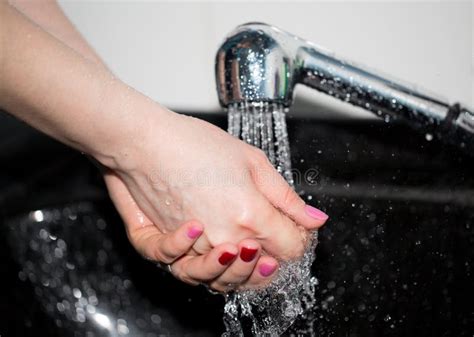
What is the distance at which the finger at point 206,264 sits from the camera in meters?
0.40

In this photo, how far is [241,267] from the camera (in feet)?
1.36

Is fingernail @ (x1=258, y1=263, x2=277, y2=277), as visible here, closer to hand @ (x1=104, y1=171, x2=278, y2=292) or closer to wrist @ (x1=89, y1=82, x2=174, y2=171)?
hand @ (x1=104, y1=171, x2=278, y2=292)

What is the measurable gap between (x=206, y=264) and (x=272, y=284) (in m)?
0.06

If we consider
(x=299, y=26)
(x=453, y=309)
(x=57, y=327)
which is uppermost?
(x=299, y=26)

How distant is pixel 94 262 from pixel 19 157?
12 cm

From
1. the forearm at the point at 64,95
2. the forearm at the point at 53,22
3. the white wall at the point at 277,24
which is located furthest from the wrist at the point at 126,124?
the white wall at the point at 277,24

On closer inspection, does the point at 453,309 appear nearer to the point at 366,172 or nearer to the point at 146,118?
the point at 366,172

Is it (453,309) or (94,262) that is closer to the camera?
(453,309)

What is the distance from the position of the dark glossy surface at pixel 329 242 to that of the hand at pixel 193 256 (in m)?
0.10

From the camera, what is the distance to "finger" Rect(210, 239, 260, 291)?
1.33 ft

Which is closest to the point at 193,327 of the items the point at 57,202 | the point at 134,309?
the point at 134,309

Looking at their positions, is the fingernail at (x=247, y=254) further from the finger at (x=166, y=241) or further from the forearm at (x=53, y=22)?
the forearm at (x=53, y=22)

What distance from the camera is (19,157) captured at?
58 centimetres

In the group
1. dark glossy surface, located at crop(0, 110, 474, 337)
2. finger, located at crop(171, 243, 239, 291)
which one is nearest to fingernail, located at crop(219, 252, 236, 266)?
finger, located at crop(171, 243, 239, 291)
